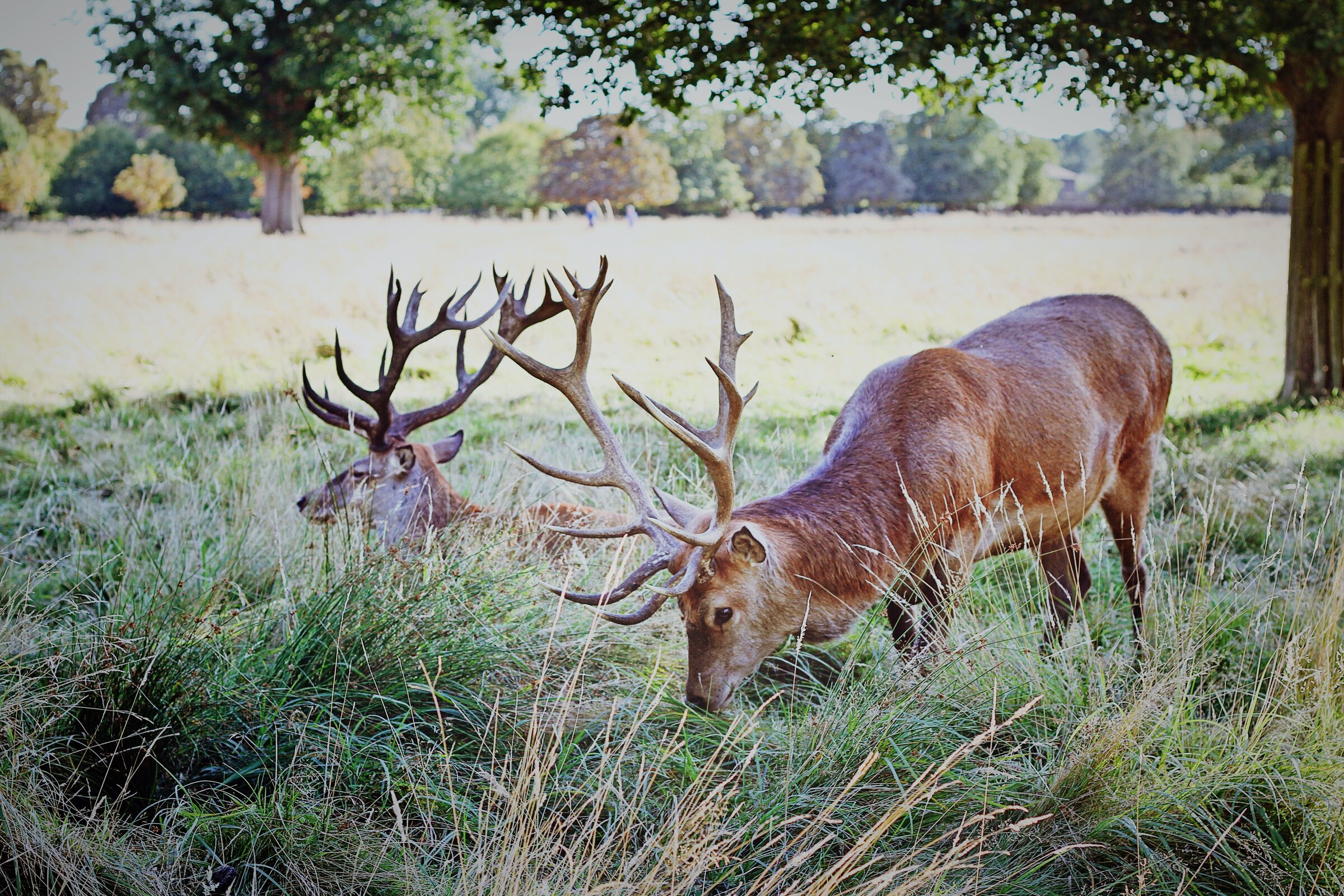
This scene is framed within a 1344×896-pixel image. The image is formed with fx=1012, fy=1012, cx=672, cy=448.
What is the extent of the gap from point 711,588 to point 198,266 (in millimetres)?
11745

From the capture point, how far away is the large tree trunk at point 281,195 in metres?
19.8

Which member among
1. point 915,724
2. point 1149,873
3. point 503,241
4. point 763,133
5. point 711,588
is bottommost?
point 1149,873

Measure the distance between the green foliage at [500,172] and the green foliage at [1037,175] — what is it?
16057 mm

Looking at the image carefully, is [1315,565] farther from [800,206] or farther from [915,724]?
[800,206]

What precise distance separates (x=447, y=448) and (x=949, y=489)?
2.77 metres

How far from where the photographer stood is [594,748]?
2846 mm

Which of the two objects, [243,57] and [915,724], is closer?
[915,724]

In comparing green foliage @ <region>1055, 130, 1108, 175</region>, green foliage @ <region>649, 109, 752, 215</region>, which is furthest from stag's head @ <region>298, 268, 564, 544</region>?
green foliage @ <region>1055, 130, 1108, 175</region>

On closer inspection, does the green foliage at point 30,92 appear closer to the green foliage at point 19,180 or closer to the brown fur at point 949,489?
the green foliage at point 19,180

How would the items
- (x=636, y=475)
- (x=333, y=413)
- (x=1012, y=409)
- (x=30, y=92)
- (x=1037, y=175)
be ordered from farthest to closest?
(x=1037, y=175) → (x=30, y=92) → (x=333, y=413) → (x=1012, y=409) → (x=636, y=475)

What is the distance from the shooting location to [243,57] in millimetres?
17969

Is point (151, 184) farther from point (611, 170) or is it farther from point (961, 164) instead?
point (961, 164)

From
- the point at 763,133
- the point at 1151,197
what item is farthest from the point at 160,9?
the point at 1151,197

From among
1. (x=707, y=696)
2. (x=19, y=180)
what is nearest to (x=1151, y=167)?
(x=19, y=180)
